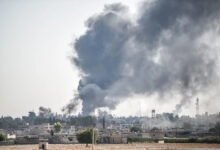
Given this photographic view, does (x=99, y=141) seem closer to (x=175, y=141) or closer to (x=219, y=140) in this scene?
(x=175, y=141)

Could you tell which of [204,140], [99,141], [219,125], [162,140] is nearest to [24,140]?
[99,141]

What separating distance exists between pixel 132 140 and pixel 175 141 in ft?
61.0

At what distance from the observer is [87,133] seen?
375 feet

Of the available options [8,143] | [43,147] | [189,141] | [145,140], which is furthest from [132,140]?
[43,147]

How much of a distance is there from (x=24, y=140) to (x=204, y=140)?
198 feet

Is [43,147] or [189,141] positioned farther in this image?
[189,141]

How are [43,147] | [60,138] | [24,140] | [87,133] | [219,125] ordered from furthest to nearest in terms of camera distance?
[219,125], [60,138], [24,140], [87,133], [43,147]

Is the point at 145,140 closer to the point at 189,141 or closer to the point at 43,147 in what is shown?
the point at 189,141

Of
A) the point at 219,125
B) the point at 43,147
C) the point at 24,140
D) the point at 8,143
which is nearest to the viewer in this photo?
the point at 43,147

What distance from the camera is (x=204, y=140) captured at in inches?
4892

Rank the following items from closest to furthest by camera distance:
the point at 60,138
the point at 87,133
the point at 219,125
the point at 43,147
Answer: the point at 43,147 → the point at 87,133 → the point at 60,138 → the point at 219,125

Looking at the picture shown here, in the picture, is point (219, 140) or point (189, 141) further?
point (189, 141)

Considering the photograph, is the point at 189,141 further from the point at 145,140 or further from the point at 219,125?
the point at 219,125

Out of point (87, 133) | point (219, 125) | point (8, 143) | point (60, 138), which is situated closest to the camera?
point (87, 133)
